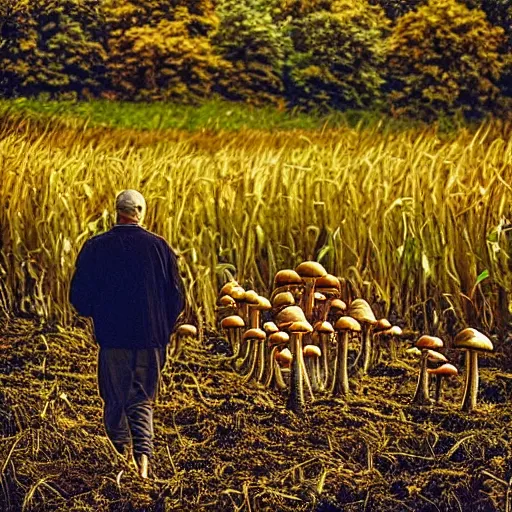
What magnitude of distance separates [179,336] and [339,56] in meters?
2.09

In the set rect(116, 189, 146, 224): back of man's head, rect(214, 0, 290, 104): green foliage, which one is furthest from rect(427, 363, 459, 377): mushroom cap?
rect(214, 0, 290, 104): green foliage

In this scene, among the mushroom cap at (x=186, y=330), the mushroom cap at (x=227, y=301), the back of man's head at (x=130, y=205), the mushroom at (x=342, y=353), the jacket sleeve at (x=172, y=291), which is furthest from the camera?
the mushroom cap at (x=186, y=330)

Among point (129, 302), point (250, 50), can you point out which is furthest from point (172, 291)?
point (250, 50)

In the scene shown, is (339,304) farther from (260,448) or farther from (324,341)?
(260,448)

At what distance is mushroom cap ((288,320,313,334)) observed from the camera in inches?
139

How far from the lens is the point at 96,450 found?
3.72 m

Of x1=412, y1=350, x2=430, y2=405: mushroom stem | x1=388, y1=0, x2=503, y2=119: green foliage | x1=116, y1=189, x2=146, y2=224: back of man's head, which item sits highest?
x1=388, y1=0, x2=503, y2=119: green foliage

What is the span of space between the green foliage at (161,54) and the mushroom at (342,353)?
74.9 inches

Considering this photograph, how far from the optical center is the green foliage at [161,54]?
5.02m

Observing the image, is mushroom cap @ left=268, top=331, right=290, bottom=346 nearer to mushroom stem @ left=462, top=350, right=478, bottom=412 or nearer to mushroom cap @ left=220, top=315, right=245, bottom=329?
Answer: mushroom cap @ left=220, top=315, right=245, bottom=329

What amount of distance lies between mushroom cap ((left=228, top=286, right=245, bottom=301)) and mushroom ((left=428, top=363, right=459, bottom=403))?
0.72 metres

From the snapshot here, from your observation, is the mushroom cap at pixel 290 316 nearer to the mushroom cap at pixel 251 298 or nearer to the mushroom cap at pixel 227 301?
the mushroom cap at pixel 251 298

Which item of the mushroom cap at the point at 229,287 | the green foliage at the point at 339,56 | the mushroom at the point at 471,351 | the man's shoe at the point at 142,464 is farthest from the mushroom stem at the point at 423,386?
the green foliage at the point at 339,56

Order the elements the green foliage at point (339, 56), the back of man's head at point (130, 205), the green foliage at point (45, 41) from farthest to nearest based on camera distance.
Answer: the green foliage at point (339, 56)
the green foliage at point (45, 41)
the back of man's head at point (130, 205)
